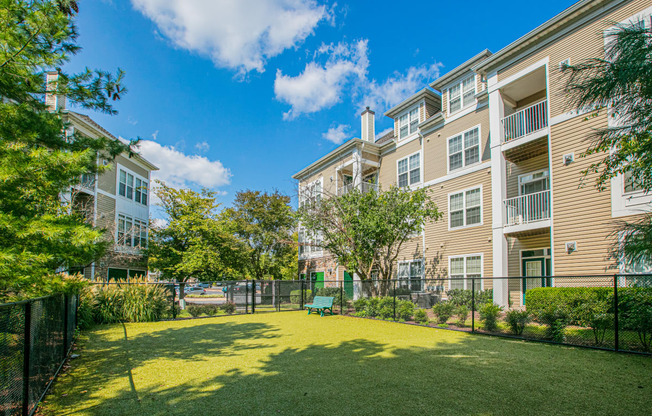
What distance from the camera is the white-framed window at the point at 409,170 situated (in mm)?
18969

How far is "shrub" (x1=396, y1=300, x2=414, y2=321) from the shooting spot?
1192 cm

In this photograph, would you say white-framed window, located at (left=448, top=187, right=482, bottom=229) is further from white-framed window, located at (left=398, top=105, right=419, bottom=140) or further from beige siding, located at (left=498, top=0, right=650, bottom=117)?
white-framed window, located at (left=398, top=105, right=419, bottom=140)

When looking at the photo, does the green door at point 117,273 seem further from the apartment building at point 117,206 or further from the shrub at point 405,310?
the shrub at point 405,310

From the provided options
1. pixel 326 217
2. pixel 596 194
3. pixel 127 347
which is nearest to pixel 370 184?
pixel 326 217

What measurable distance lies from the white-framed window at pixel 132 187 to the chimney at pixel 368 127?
49.6ft

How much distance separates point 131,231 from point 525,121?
22842 mm

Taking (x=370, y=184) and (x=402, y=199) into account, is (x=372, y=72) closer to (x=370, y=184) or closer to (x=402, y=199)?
(x=370, y=184)

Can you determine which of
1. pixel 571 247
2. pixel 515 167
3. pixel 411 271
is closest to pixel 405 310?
pixel 571 247

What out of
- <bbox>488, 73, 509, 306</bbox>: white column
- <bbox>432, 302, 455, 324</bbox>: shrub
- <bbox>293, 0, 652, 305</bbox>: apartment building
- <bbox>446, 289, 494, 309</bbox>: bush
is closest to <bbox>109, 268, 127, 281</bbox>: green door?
<bbox>293, 0, 652, 305</bbox>: apartment building

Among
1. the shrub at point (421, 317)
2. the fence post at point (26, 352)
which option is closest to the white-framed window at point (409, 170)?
the shrub at point (421, 317)

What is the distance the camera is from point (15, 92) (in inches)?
230

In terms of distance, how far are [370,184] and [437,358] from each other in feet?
48.4

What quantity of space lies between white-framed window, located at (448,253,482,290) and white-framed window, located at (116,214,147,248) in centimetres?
1873

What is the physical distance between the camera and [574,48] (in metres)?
12.1
